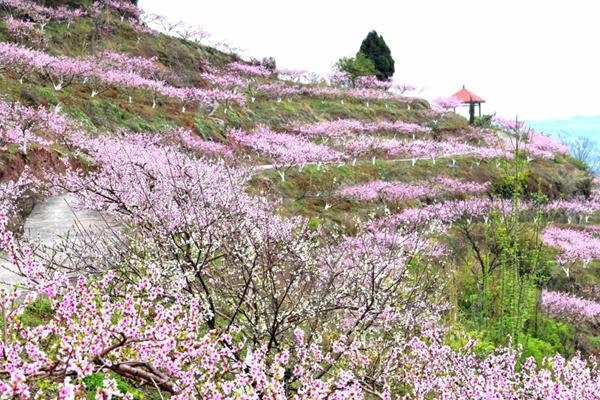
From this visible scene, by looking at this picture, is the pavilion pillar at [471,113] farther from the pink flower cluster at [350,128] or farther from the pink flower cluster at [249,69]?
the pink flower cluster at [249,69]

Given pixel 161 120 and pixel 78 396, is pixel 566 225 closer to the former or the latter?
pixel 161 120

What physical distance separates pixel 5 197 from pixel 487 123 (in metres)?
60.8

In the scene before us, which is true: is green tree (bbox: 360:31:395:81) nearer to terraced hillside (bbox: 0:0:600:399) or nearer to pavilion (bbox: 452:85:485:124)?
terraced hillside (bbox: 0:0:600:399)

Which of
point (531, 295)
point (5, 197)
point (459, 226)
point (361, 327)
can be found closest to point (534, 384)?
point (361, 327)

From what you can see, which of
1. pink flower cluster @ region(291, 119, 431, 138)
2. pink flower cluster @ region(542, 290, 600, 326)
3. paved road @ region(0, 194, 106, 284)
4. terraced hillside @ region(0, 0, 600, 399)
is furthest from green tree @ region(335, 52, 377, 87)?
paved road @ region(0, 194, 106, 284)

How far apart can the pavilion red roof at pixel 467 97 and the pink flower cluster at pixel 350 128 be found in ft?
56.4

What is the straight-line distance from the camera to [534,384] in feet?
14.6

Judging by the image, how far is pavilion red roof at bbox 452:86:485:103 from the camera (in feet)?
224

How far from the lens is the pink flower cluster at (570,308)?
19469 mm

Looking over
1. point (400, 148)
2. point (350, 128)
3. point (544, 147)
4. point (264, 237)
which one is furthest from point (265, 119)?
point (264, 237)

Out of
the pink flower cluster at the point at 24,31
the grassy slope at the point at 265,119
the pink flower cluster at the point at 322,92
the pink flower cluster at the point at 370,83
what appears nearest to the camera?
the grassy slope at the point at 265,119

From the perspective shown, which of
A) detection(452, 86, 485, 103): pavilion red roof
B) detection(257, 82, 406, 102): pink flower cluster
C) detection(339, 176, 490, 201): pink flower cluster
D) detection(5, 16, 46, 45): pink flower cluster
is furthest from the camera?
detection(452, 86, 485, 103): pavilion red roof

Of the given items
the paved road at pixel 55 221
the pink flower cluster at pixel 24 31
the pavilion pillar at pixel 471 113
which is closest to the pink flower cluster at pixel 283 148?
the paved road at pixel 55 221

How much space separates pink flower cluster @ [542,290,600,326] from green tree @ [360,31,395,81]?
55.4 metres
